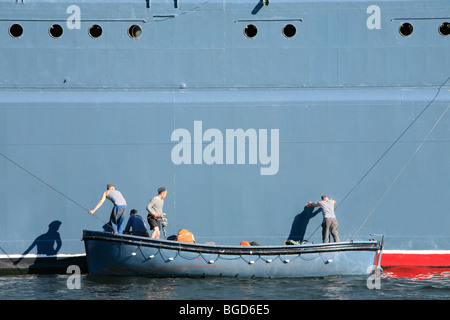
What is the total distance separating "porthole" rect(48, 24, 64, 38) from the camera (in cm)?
1409

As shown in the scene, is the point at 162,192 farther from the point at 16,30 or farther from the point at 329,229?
the point at 16,30

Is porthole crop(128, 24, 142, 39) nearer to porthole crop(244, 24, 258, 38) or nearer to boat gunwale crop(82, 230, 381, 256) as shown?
porthole crop(244, 24, 258, 38)

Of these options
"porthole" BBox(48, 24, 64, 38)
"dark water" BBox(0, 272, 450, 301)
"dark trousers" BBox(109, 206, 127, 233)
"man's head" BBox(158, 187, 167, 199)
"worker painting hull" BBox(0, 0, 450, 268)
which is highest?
"porthole" BBox(48, 24, 64, 38)

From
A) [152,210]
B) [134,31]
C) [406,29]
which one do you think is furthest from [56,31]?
[406,29]

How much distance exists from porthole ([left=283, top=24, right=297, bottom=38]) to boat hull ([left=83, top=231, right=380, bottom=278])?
4484 mm

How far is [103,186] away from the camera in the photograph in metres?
13.8

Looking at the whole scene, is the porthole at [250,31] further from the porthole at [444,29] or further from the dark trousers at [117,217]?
the dark trousers at [117,217]

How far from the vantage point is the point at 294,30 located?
14.2 m

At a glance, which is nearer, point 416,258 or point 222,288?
point 222,288

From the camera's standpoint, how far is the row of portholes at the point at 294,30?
558 inches

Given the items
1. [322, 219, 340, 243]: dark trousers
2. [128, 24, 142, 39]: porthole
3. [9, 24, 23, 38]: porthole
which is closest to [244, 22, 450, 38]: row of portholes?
[128, 24, 142, 39]: porthole

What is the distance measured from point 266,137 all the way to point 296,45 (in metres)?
2.06

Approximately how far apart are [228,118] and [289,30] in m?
2.28
